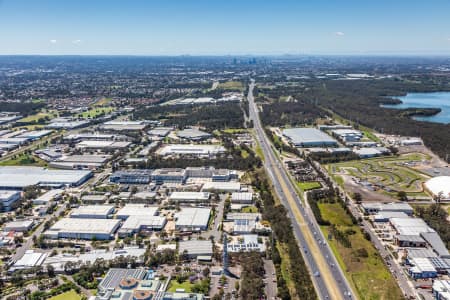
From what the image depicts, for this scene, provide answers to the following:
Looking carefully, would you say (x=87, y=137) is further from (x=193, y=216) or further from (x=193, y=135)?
(x=193, y=216)

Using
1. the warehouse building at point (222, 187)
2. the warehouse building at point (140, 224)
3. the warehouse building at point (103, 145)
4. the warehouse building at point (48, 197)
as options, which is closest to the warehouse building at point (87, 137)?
the warehouse building at point (103, 145)

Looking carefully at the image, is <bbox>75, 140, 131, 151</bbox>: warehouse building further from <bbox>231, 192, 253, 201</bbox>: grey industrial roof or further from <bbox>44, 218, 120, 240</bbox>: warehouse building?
<bbox>231, 192, 253, 201</bbox>: grey industrial roof

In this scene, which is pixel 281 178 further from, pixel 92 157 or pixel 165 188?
pixel 92 157

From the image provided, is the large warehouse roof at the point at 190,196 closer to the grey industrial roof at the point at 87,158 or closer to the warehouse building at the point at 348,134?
the grey industrial roof at the point at 87,158

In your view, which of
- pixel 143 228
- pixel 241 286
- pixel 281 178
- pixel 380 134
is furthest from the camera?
pixel 380 134

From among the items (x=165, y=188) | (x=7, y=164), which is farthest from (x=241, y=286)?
(x=7, y=164)

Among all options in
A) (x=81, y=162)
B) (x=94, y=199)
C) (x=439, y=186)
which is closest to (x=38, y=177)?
(x=81, y=162)
